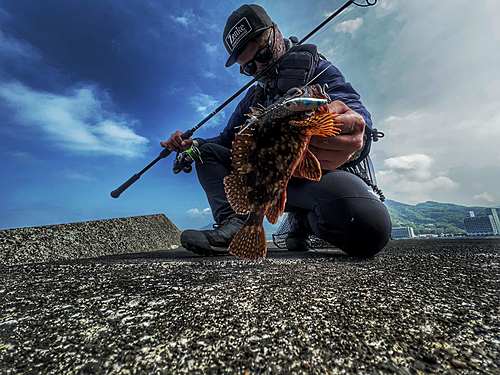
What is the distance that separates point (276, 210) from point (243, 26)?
2643mm

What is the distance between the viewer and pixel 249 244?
1448 millimetres

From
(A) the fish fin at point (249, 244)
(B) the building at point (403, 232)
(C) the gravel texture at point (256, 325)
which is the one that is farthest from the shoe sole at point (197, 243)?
(B) the building at point (403, 232)

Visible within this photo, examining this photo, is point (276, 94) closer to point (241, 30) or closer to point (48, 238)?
point (241, 30)

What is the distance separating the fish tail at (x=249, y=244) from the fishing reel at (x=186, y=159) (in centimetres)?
179

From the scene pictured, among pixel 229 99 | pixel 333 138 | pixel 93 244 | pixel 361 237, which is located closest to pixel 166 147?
pixel 229 99

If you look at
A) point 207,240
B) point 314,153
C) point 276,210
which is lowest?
point 207,240

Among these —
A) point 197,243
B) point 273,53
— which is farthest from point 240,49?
point 197,243

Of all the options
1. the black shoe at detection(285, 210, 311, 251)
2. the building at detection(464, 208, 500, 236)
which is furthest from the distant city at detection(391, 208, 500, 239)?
the black shoe at detection(285, 210, 311, 251)

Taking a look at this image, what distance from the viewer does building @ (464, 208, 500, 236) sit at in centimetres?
768

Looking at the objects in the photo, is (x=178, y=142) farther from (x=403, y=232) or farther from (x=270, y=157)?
(x=403, y=232)

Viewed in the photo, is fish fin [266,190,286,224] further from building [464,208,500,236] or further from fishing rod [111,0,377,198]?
building [464,208,500,236]

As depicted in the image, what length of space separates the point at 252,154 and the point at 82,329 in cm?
123

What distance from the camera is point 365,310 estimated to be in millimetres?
750

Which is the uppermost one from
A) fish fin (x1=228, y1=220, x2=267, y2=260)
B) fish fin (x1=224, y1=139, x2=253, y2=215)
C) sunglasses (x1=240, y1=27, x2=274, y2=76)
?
sunglasses (x1=240, y1=27, x2=274, y2=76)
